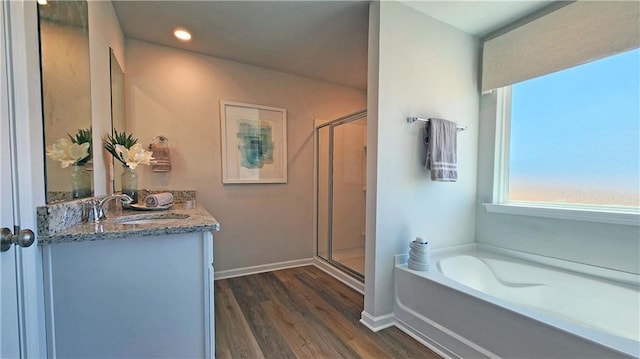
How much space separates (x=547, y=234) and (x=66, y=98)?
3.18m

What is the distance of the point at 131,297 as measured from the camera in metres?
1.08

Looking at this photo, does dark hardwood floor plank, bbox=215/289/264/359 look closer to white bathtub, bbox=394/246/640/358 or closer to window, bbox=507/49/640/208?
white bathtub, bbox=394/246/640/358

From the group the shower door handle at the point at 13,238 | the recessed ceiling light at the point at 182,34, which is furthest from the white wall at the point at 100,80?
the shower door handle at the point at 13,238

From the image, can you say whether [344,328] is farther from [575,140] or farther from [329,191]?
[575,140]

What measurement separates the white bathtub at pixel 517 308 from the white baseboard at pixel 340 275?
0.59 m

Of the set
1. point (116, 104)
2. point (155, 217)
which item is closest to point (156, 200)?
point (155, 217)

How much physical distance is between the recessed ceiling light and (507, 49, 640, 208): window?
9.63 feet

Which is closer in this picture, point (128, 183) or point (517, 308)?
point (517, 308)

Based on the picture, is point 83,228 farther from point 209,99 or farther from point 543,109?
point 543,109

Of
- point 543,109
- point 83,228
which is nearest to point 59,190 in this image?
point 83,228

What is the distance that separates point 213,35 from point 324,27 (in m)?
1.01

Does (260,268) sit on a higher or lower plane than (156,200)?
lower

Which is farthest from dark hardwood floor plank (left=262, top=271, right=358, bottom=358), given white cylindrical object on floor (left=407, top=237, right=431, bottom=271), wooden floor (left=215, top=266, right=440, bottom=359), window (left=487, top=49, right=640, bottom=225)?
window (left=487, top=49, right=640, bottom=225)

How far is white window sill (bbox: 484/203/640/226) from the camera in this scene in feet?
5.05
